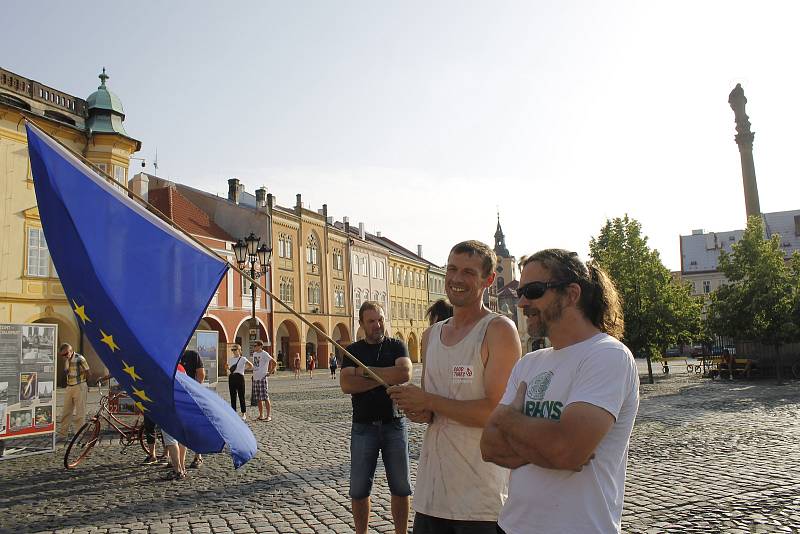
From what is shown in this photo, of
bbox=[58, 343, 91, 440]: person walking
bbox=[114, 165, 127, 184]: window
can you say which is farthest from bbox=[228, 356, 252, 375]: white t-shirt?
bbox=[114, 165, 127, 184]: window

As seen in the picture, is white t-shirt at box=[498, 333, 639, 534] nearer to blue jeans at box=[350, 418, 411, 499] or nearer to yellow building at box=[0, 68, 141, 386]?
blue jeans at box=[350, 418, 411, 499]

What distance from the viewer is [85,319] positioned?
4.75 meters

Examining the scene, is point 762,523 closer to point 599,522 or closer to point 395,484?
point 395,484

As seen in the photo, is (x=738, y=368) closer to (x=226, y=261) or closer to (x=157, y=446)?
(x=157, y=446)

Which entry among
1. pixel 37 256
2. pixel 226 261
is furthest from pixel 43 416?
pixel 37 256

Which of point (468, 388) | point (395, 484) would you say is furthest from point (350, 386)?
point (468, 388)

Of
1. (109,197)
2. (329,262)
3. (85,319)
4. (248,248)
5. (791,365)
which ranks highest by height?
(329,262)

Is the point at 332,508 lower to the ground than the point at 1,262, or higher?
lower

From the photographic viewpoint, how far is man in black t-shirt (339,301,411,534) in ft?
15.1

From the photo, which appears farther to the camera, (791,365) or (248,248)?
(791,365)

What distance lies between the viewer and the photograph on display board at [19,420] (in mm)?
10742

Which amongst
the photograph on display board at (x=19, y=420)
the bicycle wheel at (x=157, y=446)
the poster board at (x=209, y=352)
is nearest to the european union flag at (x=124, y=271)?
the bicycle wheel at (x=157, y=446)

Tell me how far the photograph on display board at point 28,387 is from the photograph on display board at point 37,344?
26 centimetres

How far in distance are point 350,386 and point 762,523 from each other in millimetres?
4201
